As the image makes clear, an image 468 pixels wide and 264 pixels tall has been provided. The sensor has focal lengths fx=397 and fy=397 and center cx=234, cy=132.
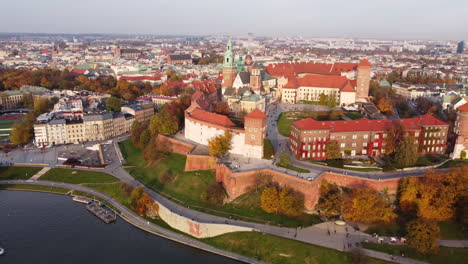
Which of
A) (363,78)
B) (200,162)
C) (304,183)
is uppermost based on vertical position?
(363,78)

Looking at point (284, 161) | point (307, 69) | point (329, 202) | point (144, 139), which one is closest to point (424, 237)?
point (329, 202)

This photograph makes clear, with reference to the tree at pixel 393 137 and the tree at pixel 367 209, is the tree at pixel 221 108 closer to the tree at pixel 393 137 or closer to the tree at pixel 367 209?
the tree at pixel 393 137

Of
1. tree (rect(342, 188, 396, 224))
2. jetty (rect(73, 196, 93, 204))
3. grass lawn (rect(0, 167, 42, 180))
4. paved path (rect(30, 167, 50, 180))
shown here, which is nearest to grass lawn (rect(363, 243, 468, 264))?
tree (rect(342, 188, 396, 224))

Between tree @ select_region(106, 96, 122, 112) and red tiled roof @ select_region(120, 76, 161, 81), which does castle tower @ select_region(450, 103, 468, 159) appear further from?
red tiled roof @ select_region(120, 76, 161, 81)

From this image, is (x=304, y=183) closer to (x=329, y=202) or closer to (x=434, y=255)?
(x=329, y=202)

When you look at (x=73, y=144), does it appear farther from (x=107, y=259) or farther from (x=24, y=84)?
(x=24, y=84)
